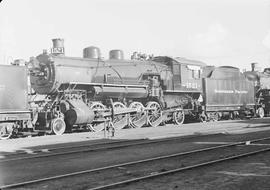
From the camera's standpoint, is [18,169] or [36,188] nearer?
[36,188]

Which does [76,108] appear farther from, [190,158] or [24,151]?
[190,158]

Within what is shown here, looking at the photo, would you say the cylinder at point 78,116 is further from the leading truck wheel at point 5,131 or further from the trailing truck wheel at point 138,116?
the trailing truck wheel at point 138,116

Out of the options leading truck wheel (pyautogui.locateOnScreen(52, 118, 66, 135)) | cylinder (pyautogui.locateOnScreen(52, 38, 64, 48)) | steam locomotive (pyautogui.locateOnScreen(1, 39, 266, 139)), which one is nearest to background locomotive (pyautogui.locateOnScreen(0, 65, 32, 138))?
steam locomotive (pyautogui.locateOnScreen(1, 39, 266, 139))

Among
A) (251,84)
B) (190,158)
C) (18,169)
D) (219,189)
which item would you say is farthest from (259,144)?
(251,84)

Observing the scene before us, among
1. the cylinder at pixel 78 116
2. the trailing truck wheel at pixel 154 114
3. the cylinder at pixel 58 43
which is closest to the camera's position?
the cylinder at pixel 78 116

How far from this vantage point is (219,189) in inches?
212

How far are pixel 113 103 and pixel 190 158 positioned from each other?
8.93 meters

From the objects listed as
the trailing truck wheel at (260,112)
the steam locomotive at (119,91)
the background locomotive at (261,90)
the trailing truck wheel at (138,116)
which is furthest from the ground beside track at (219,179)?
the background locomotive at (261,90)

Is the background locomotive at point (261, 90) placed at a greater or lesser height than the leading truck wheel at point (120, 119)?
greater

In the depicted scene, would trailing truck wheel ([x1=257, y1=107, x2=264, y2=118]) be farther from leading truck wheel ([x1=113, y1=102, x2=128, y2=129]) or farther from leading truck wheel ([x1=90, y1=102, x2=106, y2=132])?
leading truck wheel ([x1=90, y1=102, x2=106, y2=132])

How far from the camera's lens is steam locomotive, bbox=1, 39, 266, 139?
15555 mm

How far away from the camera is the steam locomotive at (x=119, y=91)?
15555 mm

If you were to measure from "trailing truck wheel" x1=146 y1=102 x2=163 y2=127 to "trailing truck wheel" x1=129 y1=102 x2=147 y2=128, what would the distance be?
364mm

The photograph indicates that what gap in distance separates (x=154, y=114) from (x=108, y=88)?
127 inches
